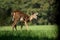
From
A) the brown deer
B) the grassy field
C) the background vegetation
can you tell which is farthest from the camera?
the background vegetation

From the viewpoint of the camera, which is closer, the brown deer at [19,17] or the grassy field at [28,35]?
the grassy field at [28,35]

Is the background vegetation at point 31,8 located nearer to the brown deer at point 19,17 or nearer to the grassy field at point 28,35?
the brown deer at point 19,17

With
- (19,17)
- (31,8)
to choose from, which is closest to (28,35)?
(19,17)

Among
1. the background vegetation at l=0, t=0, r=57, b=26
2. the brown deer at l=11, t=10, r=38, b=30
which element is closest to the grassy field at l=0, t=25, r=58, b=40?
the brown deer at l=11, t=10, r=38, b=30

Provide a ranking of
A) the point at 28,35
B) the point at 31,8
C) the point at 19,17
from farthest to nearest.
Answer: the point at 31,8
the point at 19,17
the point at 28,35

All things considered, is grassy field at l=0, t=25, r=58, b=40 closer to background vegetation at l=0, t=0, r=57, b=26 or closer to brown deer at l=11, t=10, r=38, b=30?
brown deer at l=11, t=10, r=38, b=30

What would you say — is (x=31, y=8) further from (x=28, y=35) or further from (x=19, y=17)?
(x=28, y=35)

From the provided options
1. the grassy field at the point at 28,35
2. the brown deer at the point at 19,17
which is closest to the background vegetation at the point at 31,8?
the brown deer at the point at 19,17

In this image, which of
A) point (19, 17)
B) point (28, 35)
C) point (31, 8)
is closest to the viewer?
point (28, 35)

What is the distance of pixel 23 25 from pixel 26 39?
100 centimetres

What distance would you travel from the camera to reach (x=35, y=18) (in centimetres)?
328

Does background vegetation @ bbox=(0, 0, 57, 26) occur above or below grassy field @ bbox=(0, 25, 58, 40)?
above

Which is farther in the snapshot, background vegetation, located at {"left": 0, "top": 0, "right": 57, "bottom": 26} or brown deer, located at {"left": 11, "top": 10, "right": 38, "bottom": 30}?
background vegetation, located at {"left": 0, "top": 0, "right": 57, "bottom": 26}

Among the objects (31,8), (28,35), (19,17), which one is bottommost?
(28,35)
